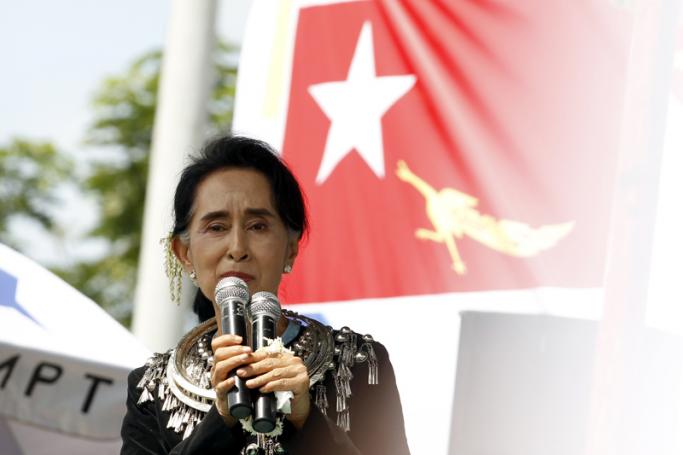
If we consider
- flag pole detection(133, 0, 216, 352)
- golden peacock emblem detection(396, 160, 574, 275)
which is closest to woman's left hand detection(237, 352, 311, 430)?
golden peacock emblem detection(396, 160, 574, 275)

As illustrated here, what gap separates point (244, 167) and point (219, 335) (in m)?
0.48

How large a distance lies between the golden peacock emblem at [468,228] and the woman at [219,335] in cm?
178

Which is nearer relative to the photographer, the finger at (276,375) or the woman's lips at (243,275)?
the finger at (276,375)

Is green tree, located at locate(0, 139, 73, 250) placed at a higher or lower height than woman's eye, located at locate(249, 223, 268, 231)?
higher

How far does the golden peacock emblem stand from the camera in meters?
4.68

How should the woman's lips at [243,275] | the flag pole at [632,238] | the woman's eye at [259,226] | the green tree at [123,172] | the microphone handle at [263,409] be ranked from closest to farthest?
1. the microphone handle at [263,409]
2. the flag pole at [632,238]
3. the woman's lips at [243,275]
4. the woman's eye at [259,226]
5. the green tree at [123,172]

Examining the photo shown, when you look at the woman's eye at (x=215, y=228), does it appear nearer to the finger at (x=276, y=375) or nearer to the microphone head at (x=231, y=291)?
the microphone head at (x=231, y=291)

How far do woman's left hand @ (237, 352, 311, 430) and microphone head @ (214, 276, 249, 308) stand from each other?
20 centimetres

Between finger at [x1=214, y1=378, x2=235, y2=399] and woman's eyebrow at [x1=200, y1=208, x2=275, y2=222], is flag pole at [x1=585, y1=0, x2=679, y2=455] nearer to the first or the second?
finger at [x1=214, y1=378, x2=235, y2=399]

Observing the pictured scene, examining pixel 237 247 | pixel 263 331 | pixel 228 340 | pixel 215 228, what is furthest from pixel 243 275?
pixel 228 340

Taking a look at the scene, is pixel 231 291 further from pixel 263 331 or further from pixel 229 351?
pixel 229 351

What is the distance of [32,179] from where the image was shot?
24562mm

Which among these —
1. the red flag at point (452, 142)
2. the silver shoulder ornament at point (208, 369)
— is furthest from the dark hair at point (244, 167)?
the red flag at point (452, 142)

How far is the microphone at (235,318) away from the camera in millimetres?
2297
